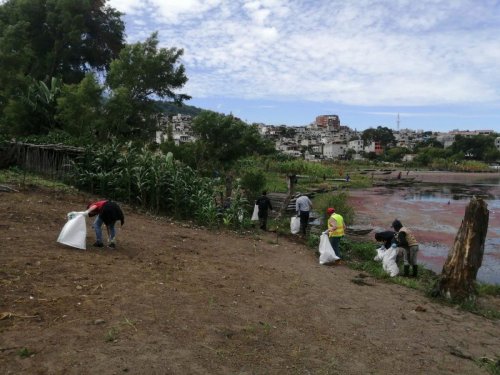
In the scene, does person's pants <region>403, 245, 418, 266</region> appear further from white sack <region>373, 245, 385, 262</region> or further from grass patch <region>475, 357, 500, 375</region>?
grass patch <region>475, 357, 500, 375</region>

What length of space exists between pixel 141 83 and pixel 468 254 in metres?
19.2

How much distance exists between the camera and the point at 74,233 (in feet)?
24.2

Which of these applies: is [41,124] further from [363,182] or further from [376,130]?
[376,130]

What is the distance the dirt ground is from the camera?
4.19m

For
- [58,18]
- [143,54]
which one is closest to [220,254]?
[143,54]

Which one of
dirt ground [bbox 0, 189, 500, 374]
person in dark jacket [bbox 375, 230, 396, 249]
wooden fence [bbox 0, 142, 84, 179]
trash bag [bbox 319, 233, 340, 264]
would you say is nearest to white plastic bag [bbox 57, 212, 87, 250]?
dirt ground [bbox 0, 189, 500, 374]

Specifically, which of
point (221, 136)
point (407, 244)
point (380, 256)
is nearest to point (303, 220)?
point (380, 256)

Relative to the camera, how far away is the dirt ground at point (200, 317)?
4191 mm

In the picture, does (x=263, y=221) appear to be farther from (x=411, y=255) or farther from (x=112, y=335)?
(x=112, y=335)

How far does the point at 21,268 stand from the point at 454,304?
7029 mm

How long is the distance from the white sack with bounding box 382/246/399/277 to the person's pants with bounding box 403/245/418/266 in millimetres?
268

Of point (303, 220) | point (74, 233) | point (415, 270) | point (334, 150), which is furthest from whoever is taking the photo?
point (334, 150)

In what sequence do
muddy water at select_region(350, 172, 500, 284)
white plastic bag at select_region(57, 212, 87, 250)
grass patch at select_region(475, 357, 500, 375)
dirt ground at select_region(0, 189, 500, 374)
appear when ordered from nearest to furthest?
dirt ground at select_region(0, 189, 500, 374) → grass patch at select_region(475, 357, 500, 375) → white plastic bag at select_region(57, 212, 87, 250) → muddy water at select_region(350, 172, 500, 284)

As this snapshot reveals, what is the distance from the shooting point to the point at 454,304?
7.67 meters
